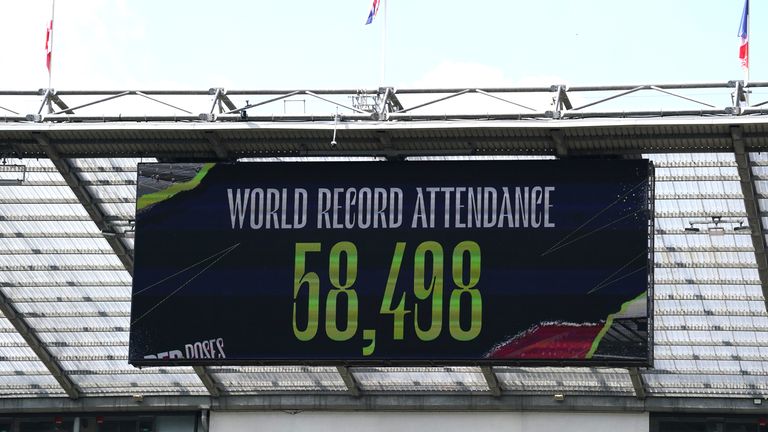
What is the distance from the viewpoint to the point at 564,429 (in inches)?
1683

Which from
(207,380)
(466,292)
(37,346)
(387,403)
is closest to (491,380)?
(387,403)

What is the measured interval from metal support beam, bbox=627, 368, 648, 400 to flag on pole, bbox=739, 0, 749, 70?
30.1 feet

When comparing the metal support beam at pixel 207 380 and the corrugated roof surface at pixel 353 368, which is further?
the metal support beam at pixel 207 380

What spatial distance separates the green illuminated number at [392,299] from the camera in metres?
37.0

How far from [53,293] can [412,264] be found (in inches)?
430

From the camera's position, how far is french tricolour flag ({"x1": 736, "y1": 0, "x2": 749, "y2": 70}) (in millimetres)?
35688

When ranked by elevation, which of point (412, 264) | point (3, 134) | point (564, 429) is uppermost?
point (3, 134)

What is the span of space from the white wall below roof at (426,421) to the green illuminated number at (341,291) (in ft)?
23.6

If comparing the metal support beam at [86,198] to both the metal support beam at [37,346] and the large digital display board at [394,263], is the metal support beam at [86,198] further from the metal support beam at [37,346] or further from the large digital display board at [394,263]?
the metal support beam at [37,346]

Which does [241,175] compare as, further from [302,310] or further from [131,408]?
[131,408]

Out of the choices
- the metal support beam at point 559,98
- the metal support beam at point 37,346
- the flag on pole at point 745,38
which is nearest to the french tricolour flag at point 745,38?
the flag on pole at point 745,38

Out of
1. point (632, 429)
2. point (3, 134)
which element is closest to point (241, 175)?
point (3, 134)

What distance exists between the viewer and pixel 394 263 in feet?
122

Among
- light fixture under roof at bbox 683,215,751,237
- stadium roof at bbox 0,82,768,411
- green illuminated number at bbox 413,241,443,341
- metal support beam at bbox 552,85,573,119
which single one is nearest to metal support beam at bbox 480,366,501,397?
stadium roof at bbox 0,82,768,411
